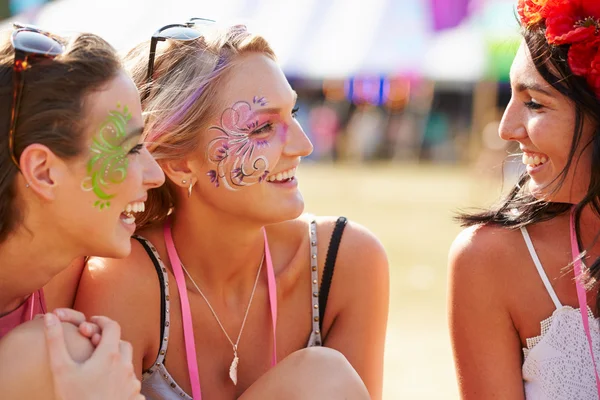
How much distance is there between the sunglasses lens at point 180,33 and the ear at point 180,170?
0.44 m

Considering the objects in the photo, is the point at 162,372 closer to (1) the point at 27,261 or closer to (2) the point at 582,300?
(1) the point at 27,261

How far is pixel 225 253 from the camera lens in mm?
3088

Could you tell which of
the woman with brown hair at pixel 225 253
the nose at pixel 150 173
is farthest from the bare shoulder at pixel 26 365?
the woman with brown hair at pixel 225 253

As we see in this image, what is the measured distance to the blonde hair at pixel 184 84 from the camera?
296 cm

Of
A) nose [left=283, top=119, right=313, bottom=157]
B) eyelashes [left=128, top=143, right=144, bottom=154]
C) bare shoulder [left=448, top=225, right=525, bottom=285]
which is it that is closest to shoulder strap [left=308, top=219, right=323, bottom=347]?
nose [left=283, top=119, right=313, bottom=157]

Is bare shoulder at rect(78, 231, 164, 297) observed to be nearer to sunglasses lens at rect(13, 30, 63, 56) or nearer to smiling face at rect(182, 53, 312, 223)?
smiling face at rect(182, 53, 312, 223)

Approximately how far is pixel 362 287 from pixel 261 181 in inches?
22.1

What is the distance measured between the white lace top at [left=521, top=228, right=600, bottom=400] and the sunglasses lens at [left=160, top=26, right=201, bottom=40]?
1553mm

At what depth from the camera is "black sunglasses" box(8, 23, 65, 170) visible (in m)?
2.23

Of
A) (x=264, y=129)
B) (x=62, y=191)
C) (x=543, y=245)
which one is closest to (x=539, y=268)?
(x=543, y=245)

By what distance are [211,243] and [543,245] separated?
120 centimetres

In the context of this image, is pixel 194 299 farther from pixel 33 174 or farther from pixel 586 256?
pixel 586 256

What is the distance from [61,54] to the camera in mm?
2312

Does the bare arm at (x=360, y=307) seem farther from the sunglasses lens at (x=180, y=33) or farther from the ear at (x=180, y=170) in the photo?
the sunglasses lens at (x=180, y=33)
